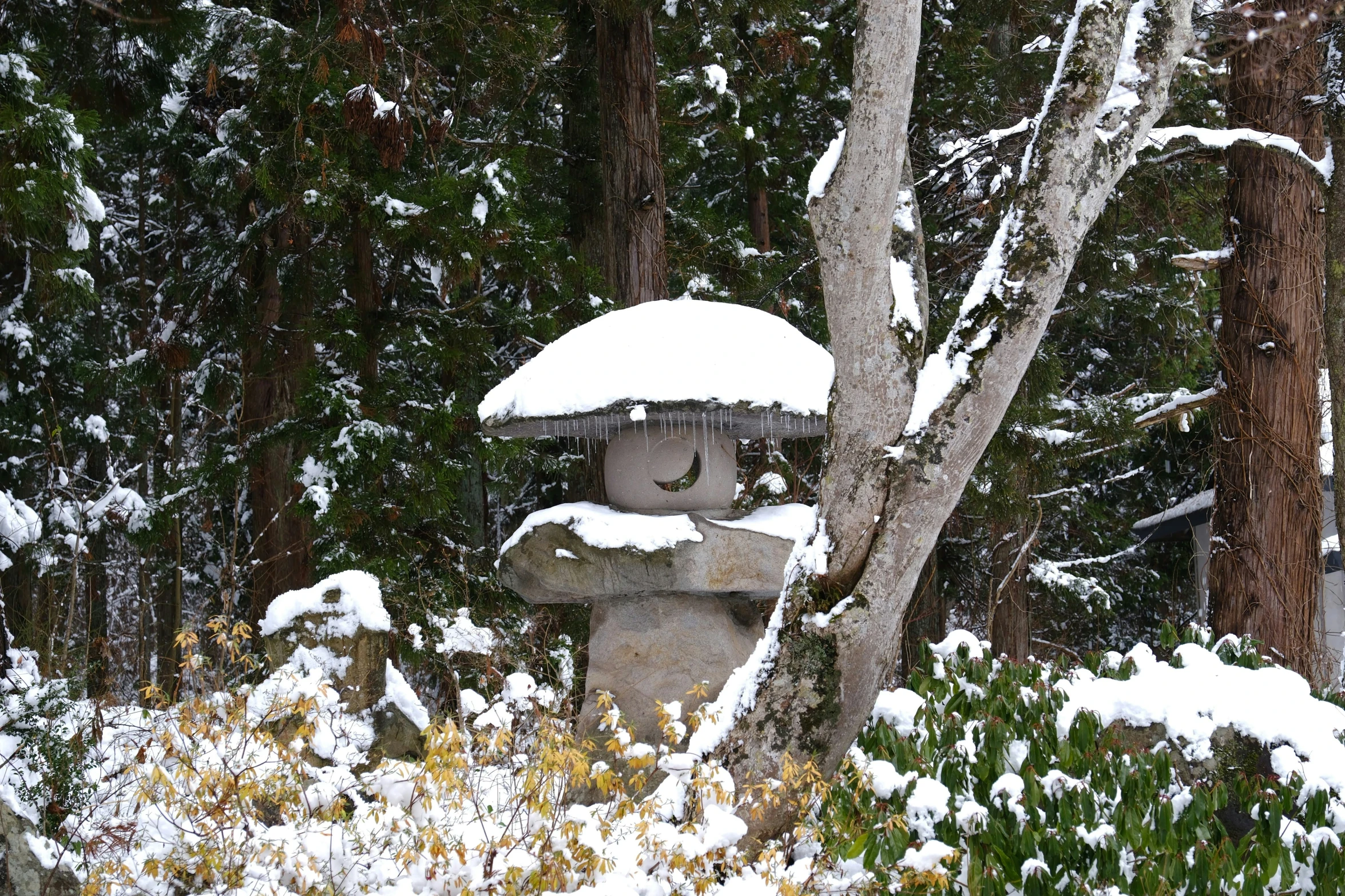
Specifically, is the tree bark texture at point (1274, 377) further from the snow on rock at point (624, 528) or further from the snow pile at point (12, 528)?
the snow pile at point (12, 528)

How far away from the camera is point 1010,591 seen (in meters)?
10.6

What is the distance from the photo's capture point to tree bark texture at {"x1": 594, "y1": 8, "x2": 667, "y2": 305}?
8344mm

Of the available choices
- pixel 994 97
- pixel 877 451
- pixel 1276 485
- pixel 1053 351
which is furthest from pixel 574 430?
pixel 994 97

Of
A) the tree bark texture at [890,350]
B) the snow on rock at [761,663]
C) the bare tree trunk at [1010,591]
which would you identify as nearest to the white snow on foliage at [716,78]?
the bare tree trunk at [1010,591]

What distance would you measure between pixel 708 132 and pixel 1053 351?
4939 mm

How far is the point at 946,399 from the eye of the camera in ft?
11.5

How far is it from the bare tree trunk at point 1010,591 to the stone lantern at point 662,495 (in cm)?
512

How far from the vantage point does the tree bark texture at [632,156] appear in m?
8.34

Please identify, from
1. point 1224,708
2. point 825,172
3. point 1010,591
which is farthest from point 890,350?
point 1010,591

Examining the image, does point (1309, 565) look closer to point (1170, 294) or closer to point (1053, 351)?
point (1053, 351)

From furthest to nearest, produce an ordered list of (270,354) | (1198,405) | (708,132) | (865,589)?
(708,132) → (270,354) → (1198,405) → (865,589)

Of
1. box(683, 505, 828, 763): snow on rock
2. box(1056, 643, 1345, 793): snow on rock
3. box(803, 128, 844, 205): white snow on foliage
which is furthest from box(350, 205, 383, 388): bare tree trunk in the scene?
box(1056, 643, 1345, 793): snow on rock

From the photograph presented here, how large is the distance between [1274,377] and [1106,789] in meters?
3.75

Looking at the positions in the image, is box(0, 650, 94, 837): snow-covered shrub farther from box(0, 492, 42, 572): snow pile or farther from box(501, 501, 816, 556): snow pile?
box(501, 501, 816, 556): snow pile
